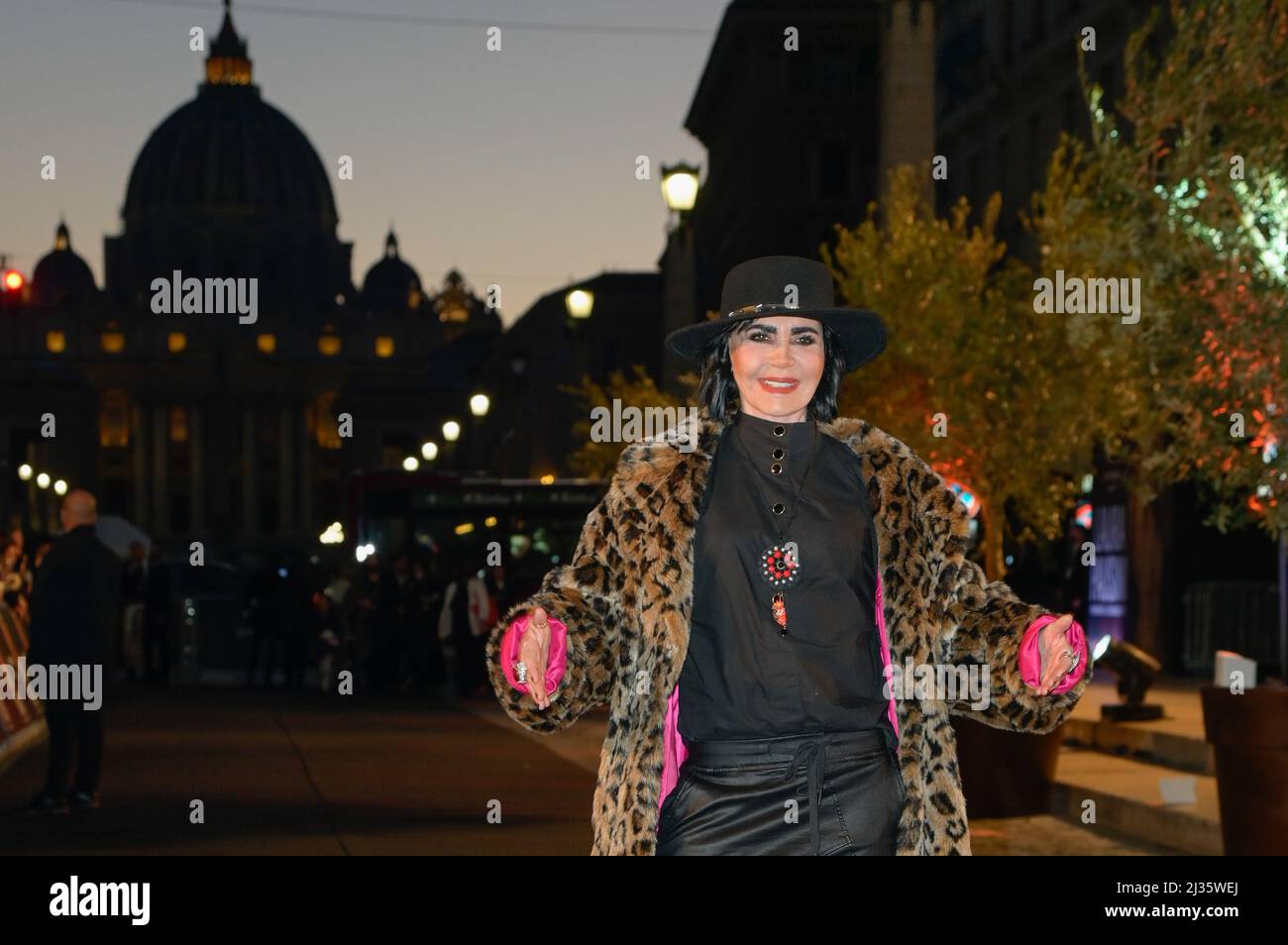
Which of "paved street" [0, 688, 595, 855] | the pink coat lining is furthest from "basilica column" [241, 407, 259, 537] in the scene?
the pink coat lining

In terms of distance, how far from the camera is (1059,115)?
4100 centimetres

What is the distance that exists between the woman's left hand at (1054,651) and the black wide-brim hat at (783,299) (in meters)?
0.81

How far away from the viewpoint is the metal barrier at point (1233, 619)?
30094 millimetres

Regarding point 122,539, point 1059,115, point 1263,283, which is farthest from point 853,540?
point 122,539

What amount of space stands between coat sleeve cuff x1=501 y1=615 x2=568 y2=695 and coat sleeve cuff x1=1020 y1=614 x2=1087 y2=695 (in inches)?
35.5

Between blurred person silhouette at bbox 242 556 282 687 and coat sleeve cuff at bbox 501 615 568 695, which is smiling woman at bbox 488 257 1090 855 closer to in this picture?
coat sleeve cuff at bbox 501 615 568 695

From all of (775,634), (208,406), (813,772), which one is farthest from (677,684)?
(208,406)

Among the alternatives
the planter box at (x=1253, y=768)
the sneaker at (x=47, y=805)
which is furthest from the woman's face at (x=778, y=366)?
the sneaker at (x=47, y=805)

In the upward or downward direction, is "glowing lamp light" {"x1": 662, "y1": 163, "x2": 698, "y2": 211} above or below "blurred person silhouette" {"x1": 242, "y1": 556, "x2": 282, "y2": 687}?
above

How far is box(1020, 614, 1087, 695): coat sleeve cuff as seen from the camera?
15.7 ft

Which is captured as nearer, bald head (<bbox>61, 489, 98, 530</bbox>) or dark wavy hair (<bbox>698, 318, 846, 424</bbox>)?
dark wavy hair (<bbox>698, 318, 846, 424</bbox>)

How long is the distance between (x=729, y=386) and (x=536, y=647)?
0.86 m
